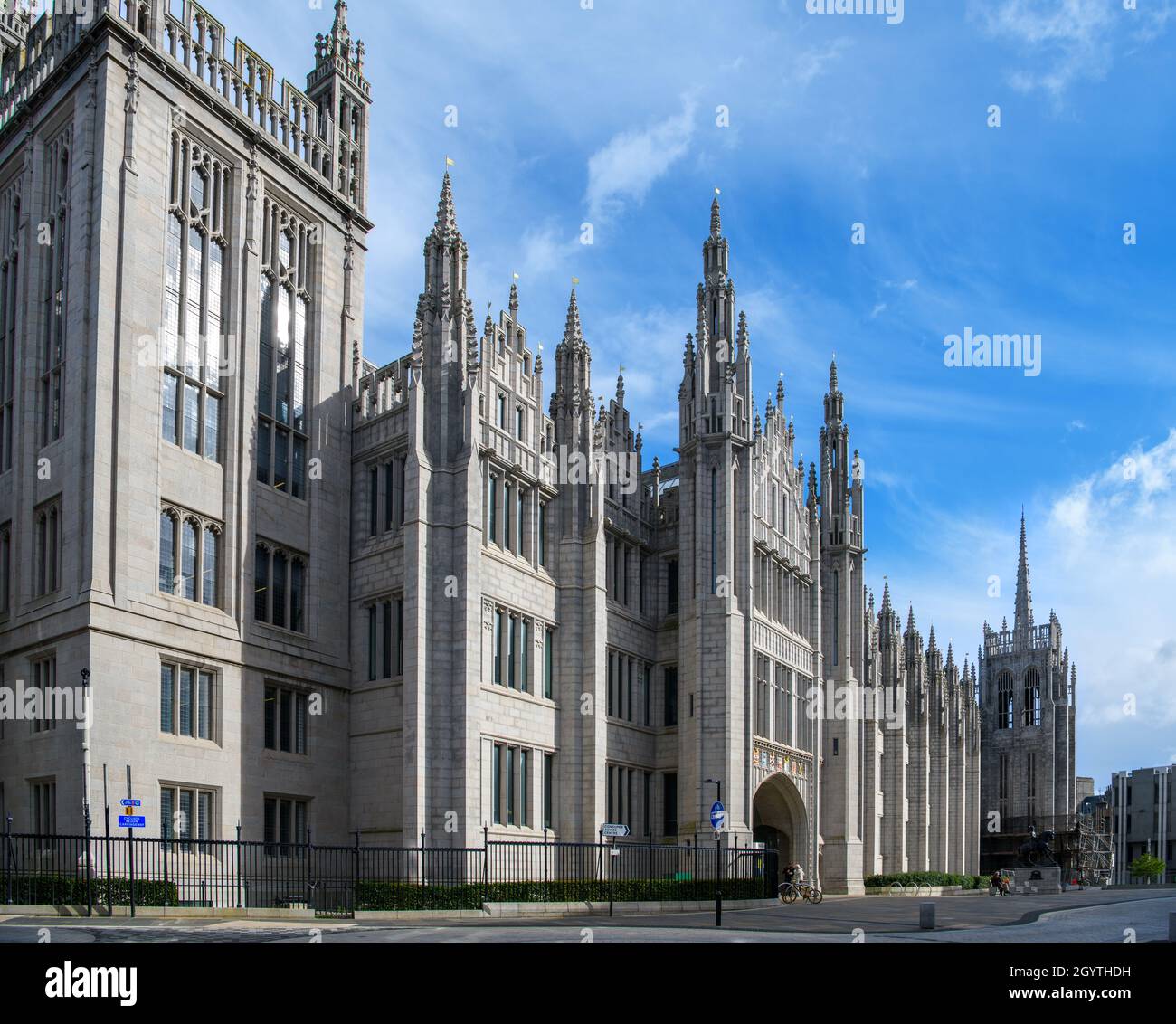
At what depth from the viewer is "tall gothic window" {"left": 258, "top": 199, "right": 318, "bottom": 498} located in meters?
39.6

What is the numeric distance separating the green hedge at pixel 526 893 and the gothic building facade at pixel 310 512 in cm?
259

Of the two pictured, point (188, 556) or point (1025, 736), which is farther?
point (1025, 736)

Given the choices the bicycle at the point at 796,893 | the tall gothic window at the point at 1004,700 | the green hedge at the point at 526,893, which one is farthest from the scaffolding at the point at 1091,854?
the green hedge at the point at 526,893

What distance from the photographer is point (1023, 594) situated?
128500 mm

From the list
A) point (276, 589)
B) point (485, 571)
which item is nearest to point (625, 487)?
point (485, 571)

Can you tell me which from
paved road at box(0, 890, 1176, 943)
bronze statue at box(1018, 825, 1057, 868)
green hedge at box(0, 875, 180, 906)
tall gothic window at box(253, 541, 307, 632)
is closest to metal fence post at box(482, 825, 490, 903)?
paved road at box(0, 890, 1176, 943)

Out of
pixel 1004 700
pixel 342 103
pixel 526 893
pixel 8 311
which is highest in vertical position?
pixel 342 103

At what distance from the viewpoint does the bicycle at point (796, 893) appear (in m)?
44.4

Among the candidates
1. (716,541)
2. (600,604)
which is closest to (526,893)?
(600,604)

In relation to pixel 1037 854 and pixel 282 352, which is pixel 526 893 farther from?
pixel 1037 854

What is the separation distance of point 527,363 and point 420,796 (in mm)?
15641

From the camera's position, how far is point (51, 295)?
37281 millimetres

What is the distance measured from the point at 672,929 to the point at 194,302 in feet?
75.5

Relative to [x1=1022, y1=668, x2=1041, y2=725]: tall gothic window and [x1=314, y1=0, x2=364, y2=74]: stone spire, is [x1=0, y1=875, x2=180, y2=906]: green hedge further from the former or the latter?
[x1=1022, y1=668, x2=1041, y2=725]: tall gothic window
